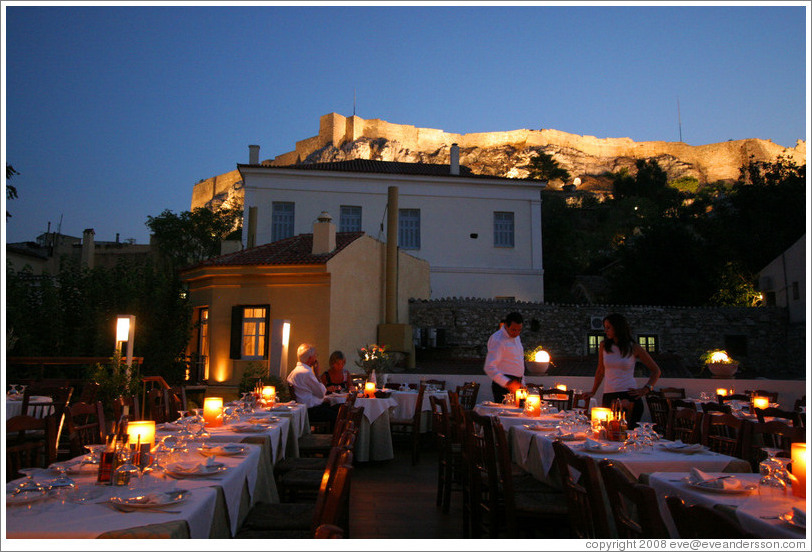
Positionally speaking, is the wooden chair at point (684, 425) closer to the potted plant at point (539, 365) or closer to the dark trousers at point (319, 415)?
the dark trousers at point (319, 415)

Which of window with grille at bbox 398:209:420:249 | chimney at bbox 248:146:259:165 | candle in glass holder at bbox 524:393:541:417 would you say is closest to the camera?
candle in glass holder at bbox 524:393:541:417

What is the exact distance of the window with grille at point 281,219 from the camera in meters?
23.9

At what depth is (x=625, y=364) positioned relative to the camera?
18.1 feet

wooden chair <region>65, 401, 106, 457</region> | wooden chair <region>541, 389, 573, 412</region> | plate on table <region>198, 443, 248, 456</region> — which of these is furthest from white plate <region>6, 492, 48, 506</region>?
wooden chair <region>541, 389, 573, 412</region>

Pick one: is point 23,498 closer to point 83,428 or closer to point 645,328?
point 83,428

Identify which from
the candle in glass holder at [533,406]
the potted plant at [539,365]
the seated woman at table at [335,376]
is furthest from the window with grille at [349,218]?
the candle in glass holder at [533,406]

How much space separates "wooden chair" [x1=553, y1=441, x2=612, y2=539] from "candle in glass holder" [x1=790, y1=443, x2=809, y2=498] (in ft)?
2.76

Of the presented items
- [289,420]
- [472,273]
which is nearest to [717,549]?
[289,420]

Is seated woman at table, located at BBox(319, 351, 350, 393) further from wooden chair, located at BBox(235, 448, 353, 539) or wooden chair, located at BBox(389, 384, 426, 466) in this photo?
wooden chair, located at BBox(235, 448, 353, 539)

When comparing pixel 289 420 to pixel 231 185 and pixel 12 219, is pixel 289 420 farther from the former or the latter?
pixel 231 185

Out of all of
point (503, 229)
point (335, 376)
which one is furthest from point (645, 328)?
point (335, 376)

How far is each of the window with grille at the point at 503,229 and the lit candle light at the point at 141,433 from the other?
22152 mm

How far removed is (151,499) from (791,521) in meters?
2.53

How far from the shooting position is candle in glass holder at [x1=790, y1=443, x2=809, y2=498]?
271 centimetres
